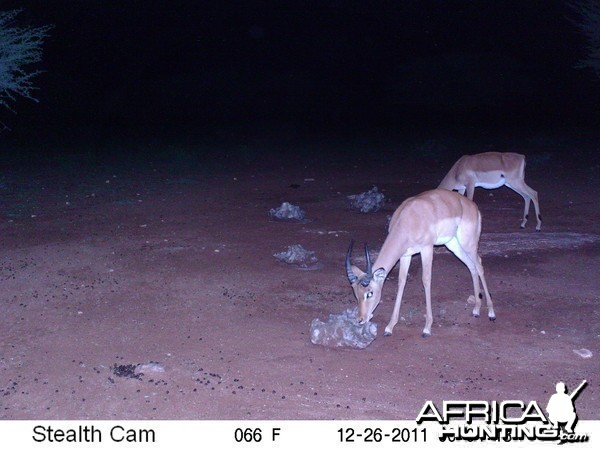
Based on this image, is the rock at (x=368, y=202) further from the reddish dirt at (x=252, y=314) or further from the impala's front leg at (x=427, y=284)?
the impala's front leg at (x=427, y=284)

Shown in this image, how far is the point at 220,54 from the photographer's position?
52344mm

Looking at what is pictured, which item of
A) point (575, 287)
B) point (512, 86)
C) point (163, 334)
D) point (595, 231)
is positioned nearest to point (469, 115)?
point (512, 86)

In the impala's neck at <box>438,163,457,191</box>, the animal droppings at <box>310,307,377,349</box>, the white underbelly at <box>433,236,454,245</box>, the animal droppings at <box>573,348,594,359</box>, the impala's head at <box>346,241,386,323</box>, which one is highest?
the white underbelly at <box>433,236,454,245</box>

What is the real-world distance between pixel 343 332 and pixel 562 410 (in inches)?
96.4

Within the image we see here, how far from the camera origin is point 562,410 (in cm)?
553

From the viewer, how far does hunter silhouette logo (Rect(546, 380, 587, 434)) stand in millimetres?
5328

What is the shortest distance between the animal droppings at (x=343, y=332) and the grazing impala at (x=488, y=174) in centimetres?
613

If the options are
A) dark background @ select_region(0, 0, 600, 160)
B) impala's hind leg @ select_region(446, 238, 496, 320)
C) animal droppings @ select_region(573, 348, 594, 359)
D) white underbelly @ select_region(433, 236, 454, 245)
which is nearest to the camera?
animal droppings @ select_region(573, 348, 594, 359)

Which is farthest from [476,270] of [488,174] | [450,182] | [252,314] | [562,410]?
[488,174]

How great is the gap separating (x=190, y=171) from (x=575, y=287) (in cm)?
1287

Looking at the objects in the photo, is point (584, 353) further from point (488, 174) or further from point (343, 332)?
point (488, 174)

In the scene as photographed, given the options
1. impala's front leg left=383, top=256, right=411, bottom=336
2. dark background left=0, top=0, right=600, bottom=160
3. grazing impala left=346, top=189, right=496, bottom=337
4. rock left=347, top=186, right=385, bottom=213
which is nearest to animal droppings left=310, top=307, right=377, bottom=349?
grazing impala left=346, top=189, right=496, bottom=337

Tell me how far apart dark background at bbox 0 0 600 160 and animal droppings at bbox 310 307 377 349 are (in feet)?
64.6

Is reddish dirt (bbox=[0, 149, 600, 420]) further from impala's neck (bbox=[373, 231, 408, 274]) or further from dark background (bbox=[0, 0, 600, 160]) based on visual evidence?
dark background (bbox=[0, 0, 600, 160])
